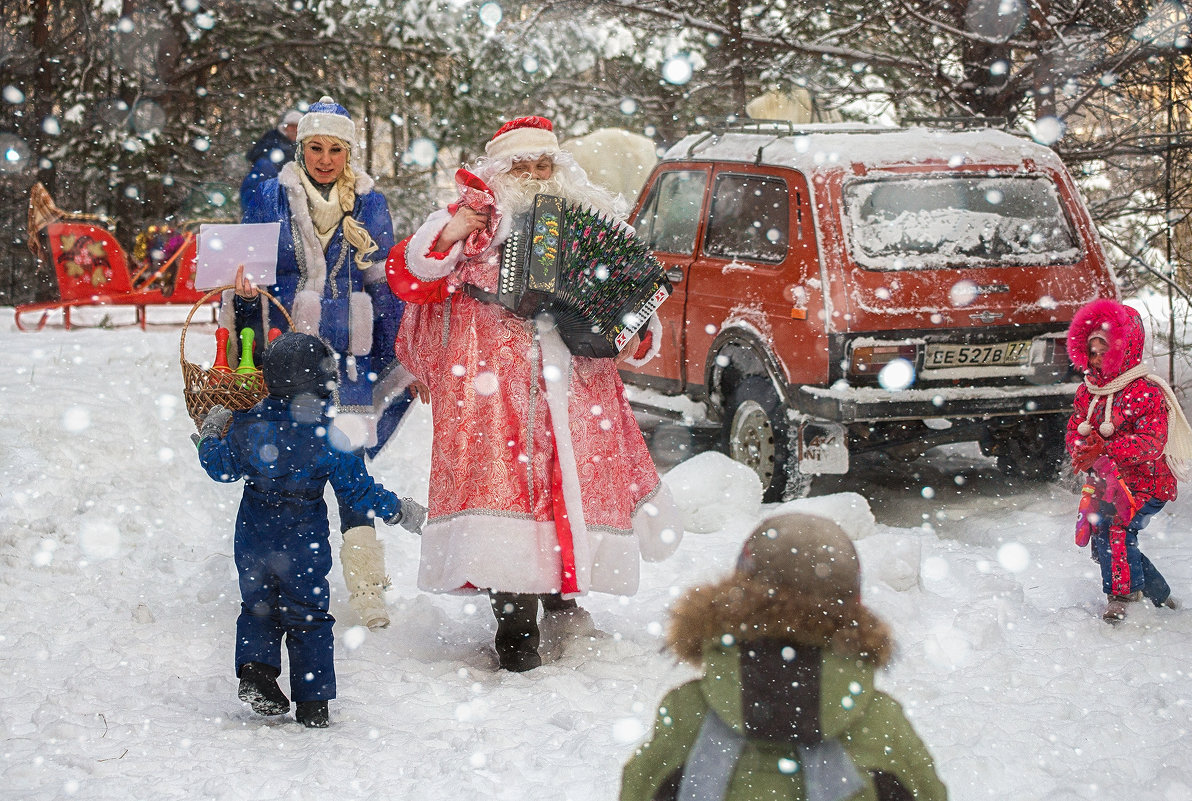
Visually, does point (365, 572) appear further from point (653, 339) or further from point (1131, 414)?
point (1131, 414)

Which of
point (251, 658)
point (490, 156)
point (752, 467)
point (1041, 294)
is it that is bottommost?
point (752, 467)

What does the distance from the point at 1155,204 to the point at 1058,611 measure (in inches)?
205

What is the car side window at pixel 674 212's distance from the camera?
786 centimetres

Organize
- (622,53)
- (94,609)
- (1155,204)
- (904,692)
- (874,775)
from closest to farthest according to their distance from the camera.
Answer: (874,775)
(904,692)
(94,609)
(1155,204)
(622,53)

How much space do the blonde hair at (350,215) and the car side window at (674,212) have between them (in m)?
3.26

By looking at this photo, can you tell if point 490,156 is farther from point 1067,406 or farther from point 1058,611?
point 1067,406

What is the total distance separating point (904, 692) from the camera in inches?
165

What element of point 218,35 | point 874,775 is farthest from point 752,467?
point 218,35

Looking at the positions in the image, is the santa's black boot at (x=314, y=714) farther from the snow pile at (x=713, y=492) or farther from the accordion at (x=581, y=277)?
the snow pile at (x=713, y=492)

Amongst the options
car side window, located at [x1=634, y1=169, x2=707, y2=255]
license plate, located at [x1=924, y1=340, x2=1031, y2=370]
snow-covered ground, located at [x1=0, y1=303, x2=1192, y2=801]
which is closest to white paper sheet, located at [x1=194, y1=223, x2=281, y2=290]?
snow-covered ground, located at [x1=0, y1=303, x2=1192, y2=801]

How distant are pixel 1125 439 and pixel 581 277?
2370mm

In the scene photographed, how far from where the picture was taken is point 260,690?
377cm

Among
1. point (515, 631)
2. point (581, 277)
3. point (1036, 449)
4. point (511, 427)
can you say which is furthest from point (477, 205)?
point (1036, 449)

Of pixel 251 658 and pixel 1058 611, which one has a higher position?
pixel 251 658
